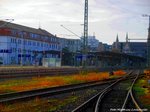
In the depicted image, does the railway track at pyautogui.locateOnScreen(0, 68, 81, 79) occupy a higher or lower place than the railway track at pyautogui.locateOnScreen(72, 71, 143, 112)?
lower

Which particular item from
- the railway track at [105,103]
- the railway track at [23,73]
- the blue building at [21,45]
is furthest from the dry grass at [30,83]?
the blue building at [21,45]

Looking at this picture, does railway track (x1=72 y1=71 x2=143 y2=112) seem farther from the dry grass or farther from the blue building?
the blue building

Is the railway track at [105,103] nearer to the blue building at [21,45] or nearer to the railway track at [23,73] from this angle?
the railway track at [23,73]

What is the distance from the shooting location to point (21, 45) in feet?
427

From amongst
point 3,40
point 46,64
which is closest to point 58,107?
point 46,64

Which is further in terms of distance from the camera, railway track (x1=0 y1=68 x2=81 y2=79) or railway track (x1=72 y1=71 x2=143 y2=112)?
railway track (x1=0 y1=68 x2=81 y2=79)

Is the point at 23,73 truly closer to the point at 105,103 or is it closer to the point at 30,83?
the point at 30,83

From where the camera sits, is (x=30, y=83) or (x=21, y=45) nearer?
(x=30, y=83)

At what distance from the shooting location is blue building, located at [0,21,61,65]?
394ft

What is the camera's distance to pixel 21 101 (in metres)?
18.9

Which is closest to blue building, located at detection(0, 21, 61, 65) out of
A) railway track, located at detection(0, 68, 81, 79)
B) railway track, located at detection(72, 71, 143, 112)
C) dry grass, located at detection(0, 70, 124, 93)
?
railway track, located at detection(0, 68, 81, 79)

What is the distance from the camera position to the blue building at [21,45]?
394 feet

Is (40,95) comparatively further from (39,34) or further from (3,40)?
(39,34)

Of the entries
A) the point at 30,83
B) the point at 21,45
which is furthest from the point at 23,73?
the point at 21,45
